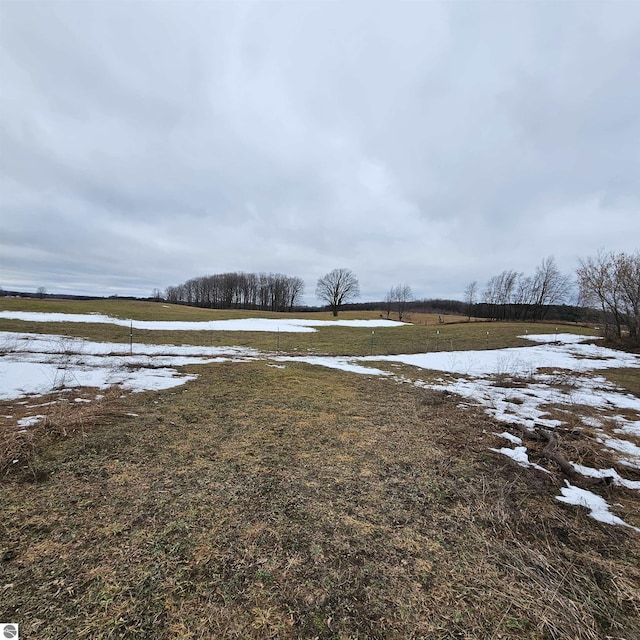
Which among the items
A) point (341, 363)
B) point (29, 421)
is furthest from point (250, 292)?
point (29, 421)

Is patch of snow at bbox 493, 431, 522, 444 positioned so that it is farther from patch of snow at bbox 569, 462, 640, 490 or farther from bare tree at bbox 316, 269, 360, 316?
bare tree at bbox 316, 269, 360, 316

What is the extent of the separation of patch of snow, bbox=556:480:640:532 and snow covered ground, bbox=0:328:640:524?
0.01 metres

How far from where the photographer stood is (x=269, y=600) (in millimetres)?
1981

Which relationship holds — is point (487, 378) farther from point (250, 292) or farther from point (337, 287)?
point (250, 292)

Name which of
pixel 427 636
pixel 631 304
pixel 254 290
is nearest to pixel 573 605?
pixel 427 636

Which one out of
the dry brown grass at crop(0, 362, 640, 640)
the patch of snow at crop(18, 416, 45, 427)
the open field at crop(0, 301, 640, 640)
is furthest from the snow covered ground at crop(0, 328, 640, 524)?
the dry brown grass at crop(0, 362, 640, 640)

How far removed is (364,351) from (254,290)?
7179 cm

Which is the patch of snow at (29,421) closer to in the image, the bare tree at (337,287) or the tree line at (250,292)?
the bare tree at (337,287)

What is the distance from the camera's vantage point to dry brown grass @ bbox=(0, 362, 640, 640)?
1.86 m

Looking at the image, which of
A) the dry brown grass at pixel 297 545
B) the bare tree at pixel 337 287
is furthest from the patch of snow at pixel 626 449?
the bare tree at pixel 337 287

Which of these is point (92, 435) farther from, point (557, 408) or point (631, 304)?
point (631, 304)

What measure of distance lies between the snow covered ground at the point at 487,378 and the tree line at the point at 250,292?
66.4m

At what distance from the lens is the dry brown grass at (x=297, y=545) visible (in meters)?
1.86

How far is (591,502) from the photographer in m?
3.27
